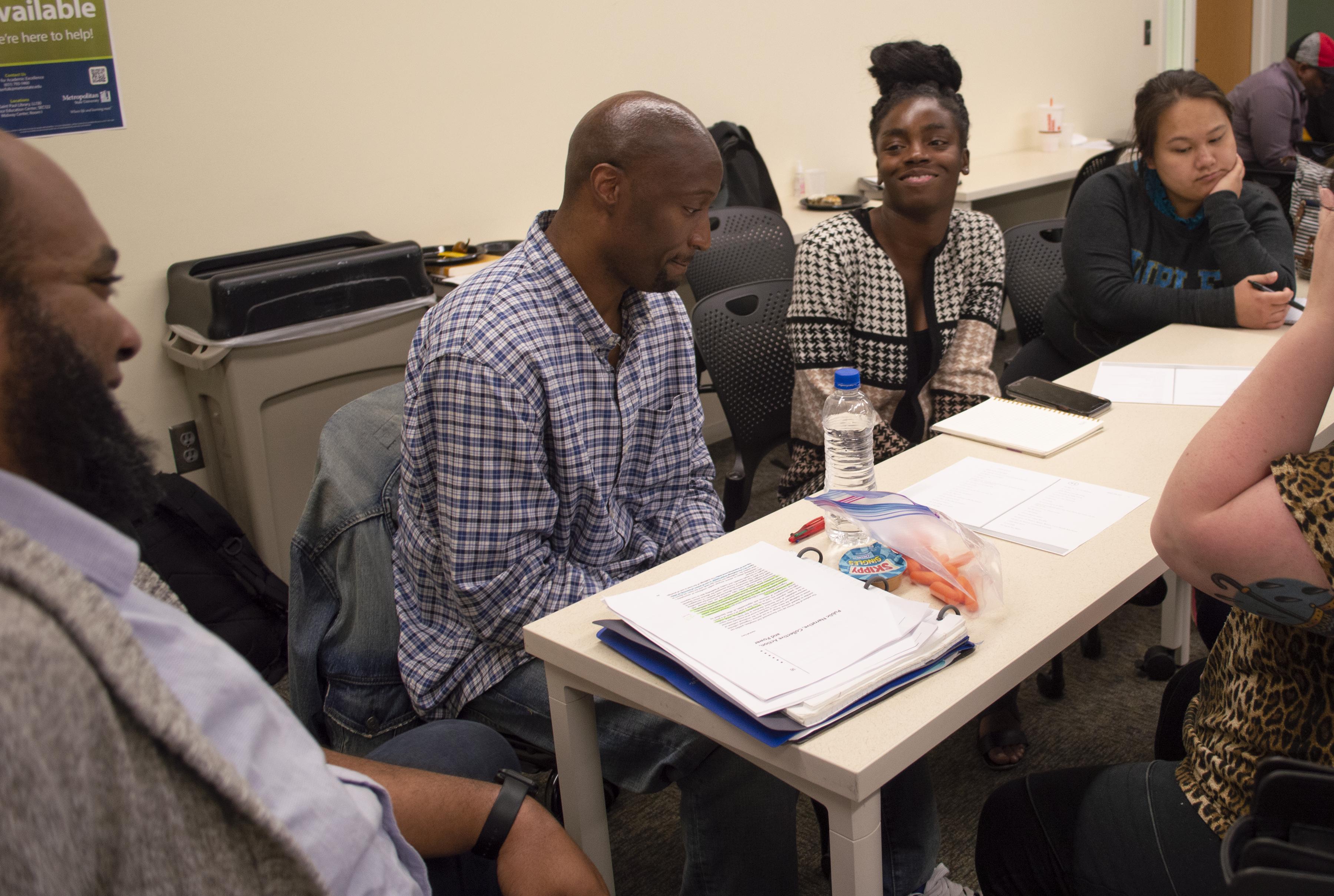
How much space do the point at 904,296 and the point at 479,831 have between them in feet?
4.94

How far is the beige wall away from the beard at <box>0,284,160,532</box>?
4.92 ft

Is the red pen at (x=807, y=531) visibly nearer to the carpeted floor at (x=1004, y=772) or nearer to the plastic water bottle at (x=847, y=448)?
the plastic water bottle at (x=847, y=448)

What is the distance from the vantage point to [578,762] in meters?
1.30

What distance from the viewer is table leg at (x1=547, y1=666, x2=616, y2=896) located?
128cm

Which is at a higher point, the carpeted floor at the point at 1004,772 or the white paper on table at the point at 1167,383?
the white paper on table at the point at 1167,383

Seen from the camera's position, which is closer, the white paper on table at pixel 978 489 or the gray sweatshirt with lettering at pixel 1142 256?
the white paper on table at pixel 978 489

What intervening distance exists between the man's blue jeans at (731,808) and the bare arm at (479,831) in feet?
0.73

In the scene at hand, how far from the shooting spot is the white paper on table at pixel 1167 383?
1930mm

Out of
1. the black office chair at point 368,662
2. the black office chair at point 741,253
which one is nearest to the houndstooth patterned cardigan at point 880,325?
the black office chair at point 741,253

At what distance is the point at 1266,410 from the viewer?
0.98 meters

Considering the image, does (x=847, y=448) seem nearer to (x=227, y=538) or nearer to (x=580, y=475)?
(x=580, y=475)

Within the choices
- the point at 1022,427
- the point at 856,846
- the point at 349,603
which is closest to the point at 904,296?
the point at 1022,427

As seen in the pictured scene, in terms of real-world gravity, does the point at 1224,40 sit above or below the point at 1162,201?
above

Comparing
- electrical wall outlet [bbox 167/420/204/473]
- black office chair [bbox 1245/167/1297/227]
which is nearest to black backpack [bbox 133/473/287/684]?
electrical wall outlet [bbox 167/420/204/473]
